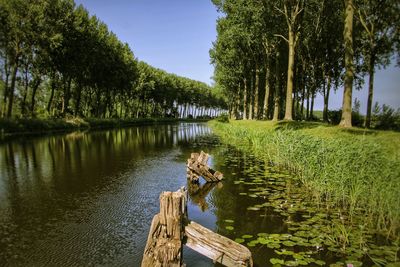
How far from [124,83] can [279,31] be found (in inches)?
1597

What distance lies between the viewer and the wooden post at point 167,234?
210 inches

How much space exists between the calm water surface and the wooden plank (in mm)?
1164

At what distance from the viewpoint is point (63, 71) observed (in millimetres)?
49688

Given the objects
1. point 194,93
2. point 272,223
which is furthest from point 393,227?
point 194,93

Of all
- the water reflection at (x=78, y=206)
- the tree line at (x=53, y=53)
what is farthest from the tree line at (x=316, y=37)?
the tree line at (x=53, y=53)

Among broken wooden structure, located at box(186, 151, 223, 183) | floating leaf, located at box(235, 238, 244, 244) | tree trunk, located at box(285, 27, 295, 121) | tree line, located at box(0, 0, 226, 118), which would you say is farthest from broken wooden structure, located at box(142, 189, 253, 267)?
tree line, located at box(0, 0, 226, 118)

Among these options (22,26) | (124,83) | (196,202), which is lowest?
(196,202)

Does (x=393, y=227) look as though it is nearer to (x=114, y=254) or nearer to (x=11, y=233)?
(x=114, y=254)

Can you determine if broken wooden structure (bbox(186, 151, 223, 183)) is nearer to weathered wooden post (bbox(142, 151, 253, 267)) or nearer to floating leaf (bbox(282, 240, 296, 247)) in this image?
floating leaf (bbox(282, 240, 296, 247))

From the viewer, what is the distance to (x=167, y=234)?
214 inches

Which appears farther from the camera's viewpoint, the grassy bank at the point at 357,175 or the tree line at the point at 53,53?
the tree line at the point at 53,53

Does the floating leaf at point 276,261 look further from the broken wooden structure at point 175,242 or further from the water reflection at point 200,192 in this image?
the water reflection at point 200,192

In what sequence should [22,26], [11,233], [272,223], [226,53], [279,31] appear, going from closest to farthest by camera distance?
[11,233] → [272,223] → [279,31] → [22,26] → [226,53]

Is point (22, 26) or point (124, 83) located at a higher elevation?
point (22, 26)
